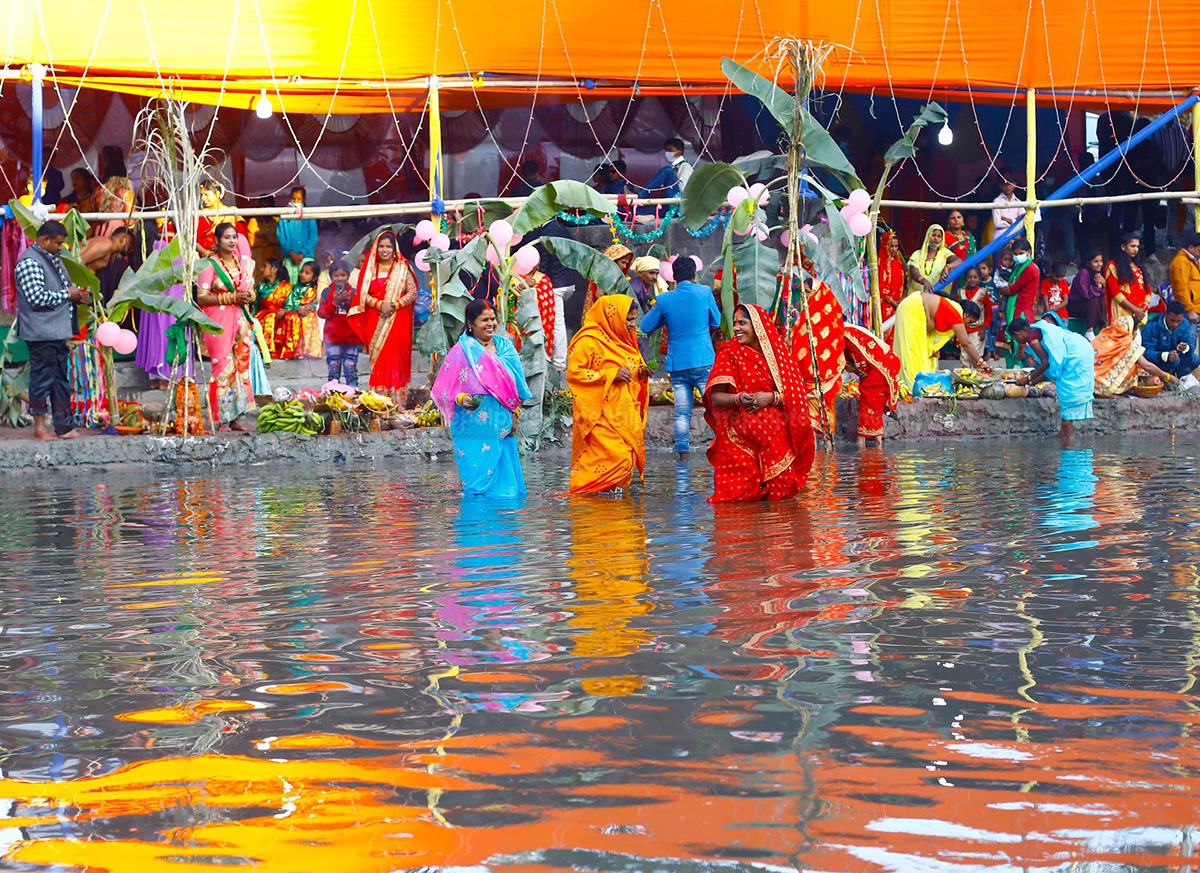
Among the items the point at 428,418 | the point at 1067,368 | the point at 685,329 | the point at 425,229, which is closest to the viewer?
the point at 685,329

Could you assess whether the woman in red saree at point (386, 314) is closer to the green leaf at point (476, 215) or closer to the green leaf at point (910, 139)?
the green leaf at point (476, 215)

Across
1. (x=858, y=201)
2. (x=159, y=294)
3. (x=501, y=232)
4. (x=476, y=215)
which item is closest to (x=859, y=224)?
(x=858, y=201)

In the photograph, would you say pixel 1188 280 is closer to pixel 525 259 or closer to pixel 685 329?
pixel 685 329

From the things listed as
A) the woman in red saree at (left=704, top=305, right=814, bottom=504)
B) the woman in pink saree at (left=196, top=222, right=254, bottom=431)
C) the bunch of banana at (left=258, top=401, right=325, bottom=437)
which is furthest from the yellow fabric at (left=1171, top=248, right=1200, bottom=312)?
the woman in pink saree at (left=196, top=222, right=254, bottom=431)

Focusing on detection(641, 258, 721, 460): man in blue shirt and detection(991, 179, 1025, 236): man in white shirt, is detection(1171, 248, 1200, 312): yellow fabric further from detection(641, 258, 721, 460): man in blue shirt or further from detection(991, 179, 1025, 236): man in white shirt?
detection(641, 258, 721, 460): man in blue shirt

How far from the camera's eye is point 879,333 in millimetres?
15594

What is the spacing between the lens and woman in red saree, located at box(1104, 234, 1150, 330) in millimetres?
17078

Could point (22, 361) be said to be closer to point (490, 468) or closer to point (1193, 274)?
point (490, 468)

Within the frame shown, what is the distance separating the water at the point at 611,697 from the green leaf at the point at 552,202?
539cm

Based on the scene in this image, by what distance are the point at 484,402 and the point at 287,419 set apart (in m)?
4.19

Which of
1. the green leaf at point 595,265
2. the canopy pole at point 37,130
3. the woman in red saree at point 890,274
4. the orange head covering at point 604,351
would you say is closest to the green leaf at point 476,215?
the green leaf at point 595,265

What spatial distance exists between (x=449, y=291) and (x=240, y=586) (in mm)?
7084

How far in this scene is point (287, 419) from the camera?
13.3 meters

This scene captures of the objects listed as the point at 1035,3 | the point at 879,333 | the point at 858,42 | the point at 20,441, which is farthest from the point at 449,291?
the point at 1035,3
